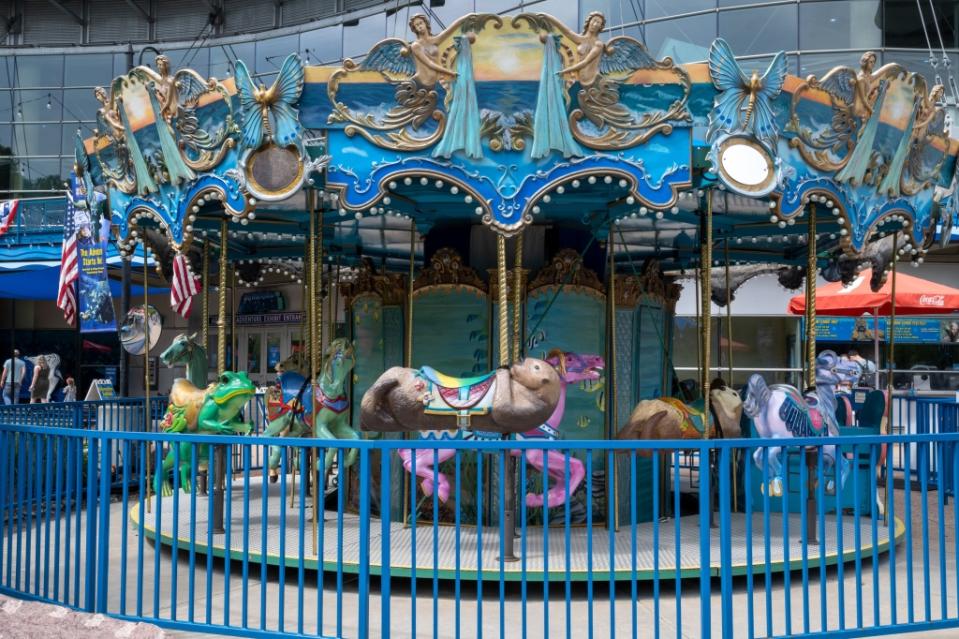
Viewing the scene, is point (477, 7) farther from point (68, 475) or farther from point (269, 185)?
point (68, 475)

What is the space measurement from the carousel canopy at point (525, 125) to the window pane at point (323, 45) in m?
21.9

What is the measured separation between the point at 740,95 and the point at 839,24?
56.7 ft

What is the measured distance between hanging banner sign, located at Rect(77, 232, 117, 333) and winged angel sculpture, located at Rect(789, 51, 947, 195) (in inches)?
452

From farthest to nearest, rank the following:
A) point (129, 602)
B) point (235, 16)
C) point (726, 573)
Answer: point (235, 16)
point (129, 602)
point (726, 573)

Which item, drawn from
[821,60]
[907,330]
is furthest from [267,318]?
[907,330]

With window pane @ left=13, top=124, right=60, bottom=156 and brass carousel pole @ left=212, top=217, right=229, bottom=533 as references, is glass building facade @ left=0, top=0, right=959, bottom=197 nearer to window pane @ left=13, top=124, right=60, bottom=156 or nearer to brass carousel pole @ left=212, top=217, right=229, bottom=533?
window pane @ left=13, top=124, right=60, bottom=156

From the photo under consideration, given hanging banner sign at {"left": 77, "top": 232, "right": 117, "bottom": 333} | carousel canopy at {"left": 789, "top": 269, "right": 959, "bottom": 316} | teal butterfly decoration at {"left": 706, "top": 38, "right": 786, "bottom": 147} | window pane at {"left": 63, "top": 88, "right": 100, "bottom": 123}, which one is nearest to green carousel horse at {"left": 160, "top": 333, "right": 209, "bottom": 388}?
hanging banner sign at {"left": 77, "top": 232, "right": 117, "bottom": 333}

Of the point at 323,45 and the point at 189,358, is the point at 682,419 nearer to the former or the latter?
the point at 189,358

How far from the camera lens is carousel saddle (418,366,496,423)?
23.9 feet

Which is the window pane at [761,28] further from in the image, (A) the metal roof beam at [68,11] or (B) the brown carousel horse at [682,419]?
(A) the metal roof beam at [68,11]

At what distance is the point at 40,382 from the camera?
22.2 m

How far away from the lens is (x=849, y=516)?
33.1ft

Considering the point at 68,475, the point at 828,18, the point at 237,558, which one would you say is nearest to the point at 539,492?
the point at 237,558

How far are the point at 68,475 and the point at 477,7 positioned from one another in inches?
852
